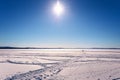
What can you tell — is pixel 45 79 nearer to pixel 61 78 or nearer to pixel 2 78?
pixel 61 78

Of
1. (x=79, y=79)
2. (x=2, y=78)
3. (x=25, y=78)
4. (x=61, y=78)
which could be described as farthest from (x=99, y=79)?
(x=2, y=78)

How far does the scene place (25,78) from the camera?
862cm

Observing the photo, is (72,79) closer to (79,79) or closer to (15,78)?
(79,79)

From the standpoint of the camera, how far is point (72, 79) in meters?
8.73

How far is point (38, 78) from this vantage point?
8.80 meters

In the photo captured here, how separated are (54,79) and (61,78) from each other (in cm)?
46

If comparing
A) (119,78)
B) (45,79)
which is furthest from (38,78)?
(119,78)

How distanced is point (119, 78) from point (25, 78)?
5183 mm

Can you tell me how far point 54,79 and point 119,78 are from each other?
11.9 ft

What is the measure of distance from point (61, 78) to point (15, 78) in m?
2.49

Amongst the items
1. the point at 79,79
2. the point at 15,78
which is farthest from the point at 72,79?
the point at 15,78

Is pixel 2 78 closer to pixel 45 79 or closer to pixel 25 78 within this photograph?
pixel 25 78

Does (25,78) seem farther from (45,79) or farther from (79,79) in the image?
(79,79)

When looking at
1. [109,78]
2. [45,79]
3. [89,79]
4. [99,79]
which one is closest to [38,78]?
[45,79]
